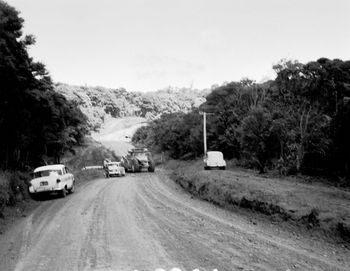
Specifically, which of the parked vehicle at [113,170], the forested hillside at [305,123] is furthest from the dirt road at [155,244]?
the parked vehicle at [113,170]

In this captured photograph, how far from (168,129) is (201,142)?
1622 cm

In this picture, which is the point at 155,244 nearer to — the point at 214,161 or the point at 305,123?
the point at 305,123

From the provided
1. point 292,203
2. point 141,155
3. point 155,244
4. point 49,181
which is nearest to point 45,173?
point 49,181

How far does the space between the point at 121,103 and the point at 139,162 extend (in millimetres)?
122533

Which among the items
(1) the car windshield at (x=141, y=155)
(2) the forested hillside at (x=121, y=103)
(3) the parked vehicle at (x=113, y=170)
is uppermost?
(2) the forested hillside at (x=121, y=103)

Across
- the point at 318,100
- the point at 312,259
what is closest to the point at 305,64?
the point at 318,100

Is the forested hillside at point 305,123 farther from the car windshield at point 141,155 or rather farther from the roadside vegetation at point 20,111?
the roadside vegetation at point 20,111

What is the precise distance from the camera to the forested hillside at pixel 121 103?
141875 millimetres

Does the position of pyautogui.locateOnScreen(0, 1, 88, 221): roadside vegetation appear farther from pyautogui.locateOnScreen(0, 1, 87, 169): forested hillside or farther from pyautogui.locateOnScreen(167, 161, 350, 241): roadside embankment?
pyautogui.locateOnScreen(167, 161, 350, 241): roadside embankment

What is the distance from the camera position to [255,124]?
2984 centimetres

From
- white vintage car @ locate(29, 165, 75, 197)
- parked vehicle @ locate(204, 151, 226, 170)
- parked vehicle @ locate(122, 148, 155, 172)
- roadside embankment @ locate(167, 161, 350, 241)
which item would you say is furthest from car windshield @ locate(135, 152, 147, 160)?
roadside embankment @ locate(167, 161, 350, 241)

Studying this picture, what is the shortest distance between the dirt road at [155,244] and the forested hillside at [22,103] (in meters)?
9.42

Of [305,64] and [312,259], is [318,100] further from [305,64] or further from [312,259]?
[312,259]

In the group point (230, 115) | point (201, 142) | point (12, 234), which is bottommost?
point (12, 234)
